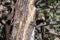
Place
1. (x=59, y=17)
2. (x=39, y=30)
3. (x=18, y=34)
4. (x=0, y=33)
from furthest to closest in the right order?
1. (x=59, y=17)
2. (x=0, y=33)
3. (x=39, y=30)
4. (x=18, y=34)

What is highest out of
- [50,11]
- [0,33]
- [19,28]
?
[19,28]

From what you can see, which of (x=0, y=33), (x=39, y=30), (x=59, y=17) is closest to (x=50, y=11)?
(x=59, y=17)

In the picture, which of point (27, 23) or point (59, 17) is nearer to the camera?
point (27, 23)

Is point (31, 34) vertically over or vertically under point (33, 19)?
under

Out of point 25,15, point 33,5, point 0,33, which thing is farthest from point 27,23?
point 0,33

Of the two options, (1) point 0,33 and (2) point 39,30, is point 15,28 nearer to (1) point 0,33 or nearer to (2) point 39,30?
(2) point 39,30

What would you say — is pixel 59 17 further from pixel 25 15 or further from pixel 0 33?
pixel 25 15

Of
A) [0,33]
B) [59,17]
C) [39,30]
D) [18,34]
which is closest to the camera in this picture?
[18,34]
